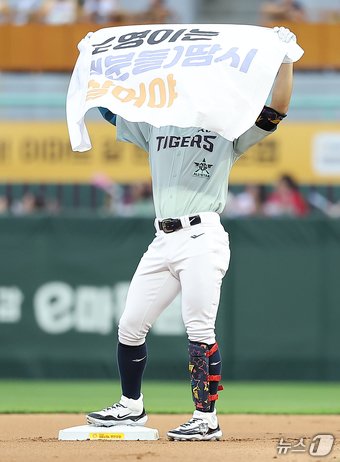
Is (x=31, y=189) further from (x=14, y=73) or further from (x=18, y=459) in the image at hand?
(x=18, y=459)

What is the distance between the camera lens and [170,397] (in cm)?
1020

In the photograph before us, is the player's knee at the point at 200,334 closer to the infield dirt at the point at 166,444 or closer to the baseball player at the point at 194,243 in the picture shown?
the baseball player at the point at 194,243

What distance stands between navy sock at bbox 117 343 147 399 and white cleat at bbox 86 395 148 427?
5 centimetres

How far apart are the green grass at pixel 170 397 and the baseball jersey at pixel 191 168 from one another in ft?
9.14

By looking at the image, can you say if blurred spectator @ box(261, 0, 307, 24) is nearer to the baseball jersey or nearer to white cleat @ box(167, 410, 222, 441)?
the baseball jersey

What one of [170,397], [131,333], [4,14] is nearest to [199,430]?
[131,333]

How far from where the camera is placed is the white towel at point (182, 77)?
6.16 m

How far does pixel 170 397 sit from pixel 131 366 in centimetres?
370

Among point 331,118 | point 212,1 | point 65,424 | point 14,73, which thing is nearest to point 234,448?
point 65,424

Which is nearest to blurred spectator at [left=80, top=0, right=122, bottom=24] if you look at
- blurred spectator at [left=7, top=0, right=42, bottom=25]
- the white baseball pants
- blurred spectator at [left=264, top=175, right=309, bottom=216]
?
blurred spectator at [left=7, top=0, right=42, bottom=25]

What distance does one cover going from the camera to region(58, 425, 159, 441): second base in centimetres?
641

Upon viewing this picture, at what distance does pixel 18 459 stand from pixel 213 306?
1468mm

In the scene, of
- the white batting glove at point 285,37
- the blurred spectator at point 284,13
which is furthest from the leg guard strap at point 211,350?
the blurred spectator at point 284,13

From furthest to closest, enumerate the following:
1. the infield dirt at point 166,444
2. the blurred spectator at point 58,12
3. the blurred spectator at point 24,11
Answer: the blurred spectator at point 24,11, the blurred spectator at point 58,12, the infield dirt at point 166,444
